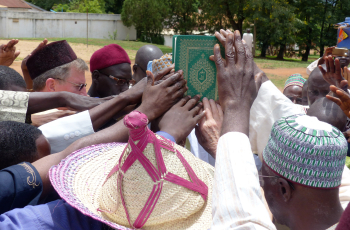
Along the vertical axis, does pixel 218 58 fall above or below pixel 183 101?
above

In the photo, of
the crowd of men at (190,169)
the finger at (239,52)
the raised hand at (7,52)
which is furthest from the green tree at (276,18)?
the finger at (239,52)

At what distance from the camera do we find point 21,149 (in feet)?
5.68

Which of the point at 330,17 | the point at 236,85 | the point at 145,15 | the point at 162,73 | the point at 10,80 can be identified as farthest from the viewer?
the point at 145,15

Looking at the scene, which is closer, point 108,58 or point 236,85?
point 236,85

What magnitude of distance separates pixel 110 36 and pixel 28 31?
28.9ft

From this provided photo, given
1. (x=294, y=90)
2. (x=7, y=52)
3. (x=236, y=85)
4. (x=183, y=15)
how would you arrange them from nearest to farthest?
(x=236, y=85) < (x=7, y=52) < (x=294, y=90) < (x=183, y=15)

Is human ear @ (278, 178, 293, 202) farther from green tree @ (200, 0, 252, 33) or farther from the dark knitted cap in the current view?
green tree @ (200, 0, 252, 33)

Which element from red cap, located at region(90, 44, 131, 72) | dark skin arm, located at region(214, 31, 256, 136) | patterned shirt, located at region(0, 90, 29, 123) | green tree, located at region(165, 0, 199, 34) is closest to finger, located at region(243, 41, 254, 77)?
dark skin arm, located at region(214, 31, 256, 136)

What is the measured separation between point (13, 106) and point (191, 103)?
123cm

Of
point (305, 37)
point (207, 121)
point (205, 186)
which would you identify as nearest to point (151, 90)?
point (207, 121)

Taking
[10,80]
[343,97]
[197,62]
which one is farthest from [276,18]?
[197,62]

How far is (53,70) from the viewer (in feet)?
11.3

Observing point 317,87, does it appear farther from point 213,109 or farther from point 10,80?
point 10,80

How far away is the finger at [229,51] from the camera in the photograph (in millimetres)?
1729
